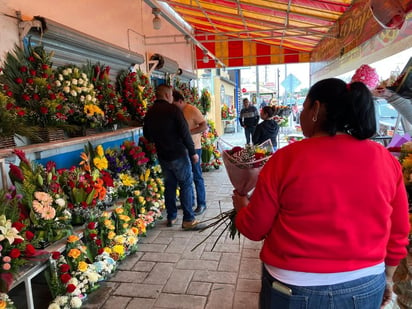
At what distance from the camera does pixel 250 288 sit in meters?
2.64

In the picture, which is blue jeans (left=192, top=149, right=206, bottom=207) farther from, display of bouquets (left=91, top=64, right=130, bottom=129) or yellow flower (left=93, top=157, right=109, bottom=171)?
yellow flower (left=93, top=157, right=109, bottom=171)

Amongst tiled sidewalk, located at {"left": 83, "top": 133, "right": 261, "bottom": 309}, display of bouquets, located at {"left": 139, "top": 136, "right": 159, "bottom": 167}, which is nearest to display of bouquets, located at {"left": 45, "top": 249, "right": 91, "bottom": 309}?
tiled sidewalk, located at {"left": 83, "top": 133, "right": 261, "bottom": 309}

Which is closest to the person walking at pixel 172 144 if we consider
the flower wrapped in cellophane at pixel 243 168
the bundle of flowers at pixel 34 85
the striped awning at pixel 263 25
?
the bundle of flowers at pixel 34 85

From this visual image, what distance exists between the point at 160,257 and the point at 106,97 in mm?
1955

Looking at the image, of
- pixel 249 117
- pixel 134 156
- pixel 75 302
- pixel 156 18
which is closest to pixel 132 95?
pixel 156 18

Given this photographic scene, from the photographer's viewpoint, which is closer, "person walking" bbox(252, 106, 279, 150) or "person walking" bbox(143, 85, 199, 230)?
"person walking" bbox(143, 85, 199, 230)

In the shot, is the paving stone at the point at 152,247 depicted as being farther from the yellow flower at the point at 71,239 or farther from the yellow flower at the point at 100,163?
the yellow flower at the point at 71,239

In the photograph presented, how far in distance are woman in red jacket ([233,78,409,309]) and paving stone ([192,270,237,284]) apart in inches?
67.4

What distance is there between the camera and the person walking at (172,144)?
3635 millimetres

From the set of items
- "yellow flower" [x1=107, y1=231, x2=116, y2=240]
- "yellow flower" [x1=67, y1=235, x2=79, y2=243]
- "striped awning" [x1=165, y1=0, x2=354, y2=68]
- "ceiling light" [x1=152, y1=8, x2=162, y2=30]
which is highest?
"striped awning" [x1=165, y1=0, x2=354, y2=68]

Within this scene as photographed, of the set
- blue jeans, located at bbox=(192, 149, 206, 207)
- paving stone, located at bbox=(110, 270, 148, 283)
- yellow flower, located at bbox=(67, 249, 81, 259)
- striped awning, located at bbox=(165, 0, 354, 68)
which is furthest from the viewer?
striped awning, located at bbox=(165, 0, 354, 68)

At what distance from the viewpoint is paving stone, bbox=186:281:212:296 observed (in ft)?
8.55

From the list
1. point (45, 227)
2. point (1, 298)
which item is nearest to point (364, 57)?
point (45, 227)

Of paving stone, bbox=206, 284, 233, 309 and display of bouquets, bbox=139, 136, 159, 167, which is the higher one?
display of bouquets, bbox=139, 136, 159, 167
